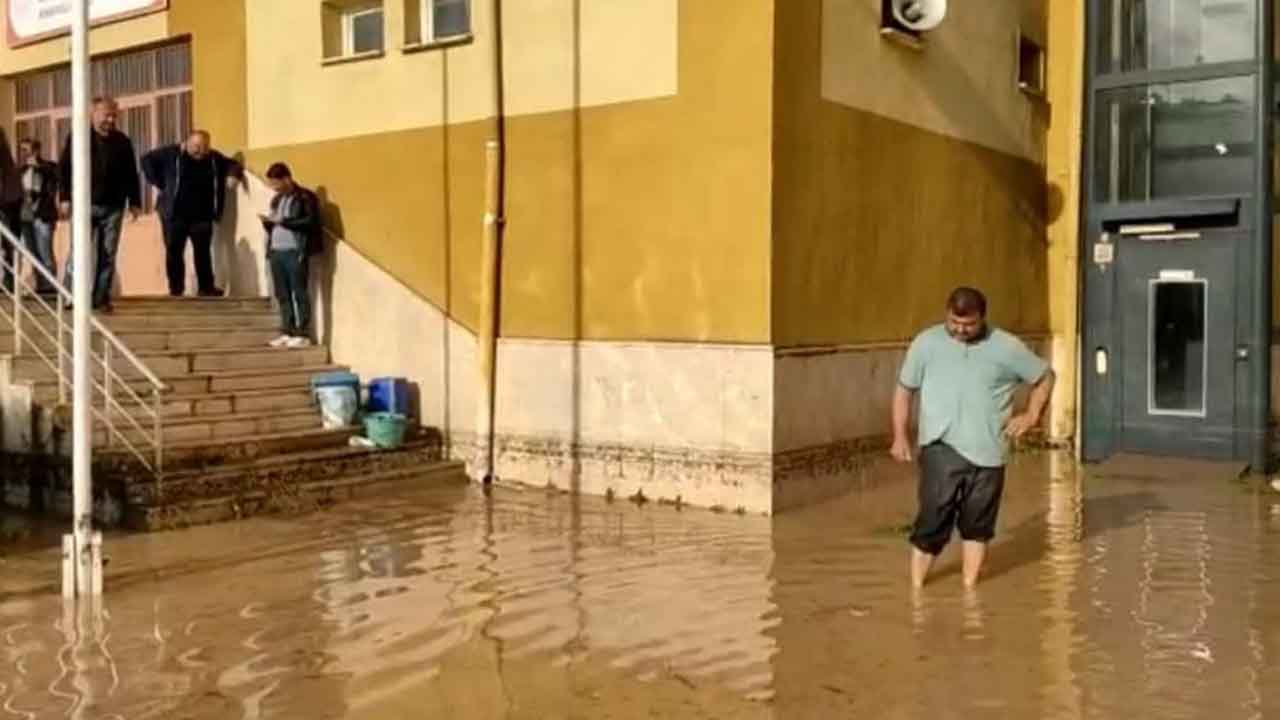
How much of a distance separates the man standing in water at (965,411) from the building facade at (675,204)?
2717mm

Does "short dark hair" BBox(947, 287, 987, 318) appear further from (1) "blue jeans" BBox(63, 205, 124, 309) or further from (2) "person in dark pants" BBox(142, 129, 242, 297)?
(2) "person in dark pants" BBox(142, 129, 242, 297)

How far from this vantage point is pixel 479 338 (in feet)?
38.5

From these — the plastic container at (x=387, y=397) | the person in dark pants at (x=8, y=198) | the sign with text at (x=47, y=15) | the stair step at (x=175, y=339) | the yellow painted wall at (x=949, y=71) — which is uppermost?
the sign with text at (x=47, y=15)

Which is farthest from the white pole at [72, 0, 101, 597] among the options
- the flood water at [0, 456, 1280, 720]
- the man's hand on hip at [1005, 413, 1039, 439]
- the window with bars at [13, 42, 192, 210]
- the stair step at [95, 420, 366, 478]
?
the window with bars at [13, 42, 192, 210]

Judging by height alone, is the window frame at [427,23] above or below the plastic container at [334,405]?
above

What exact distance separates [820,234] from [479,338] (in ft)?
10.1

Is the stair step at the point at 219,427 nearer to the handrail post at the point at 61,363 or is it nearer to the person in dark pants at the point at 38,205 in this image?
the handrail post at the point at 61,363

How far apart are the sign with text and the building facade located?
7.14 feet

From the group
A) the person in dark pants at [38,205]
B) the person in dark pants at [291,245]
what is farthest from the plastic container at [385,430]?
the person in dark pants at [38,205]

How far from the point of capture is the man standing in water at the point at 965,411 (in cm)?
739

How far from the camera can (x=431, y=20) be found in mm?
12586

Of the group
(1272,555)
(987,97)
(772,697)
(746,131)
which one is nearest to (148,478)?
(746,131)

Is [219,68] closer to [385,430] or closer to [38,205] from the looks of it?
[38,205]

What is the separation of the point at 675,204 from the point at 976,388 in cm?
386
